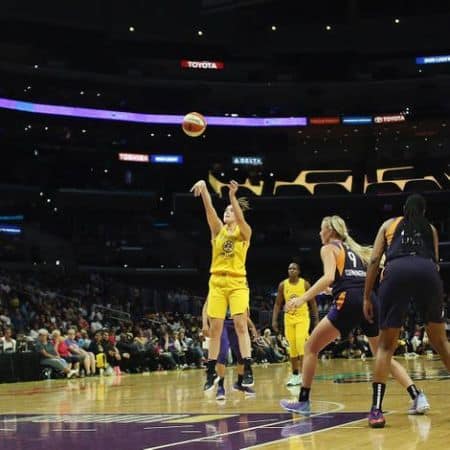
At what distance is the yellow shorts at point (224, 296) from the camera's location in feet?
36.3

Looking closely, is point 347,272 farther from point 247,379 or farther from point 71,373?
point 71,373

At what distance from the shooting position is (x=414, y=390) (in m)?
7.98

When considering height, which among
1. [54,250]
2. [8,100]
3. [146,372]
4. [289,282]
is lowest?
[146,372]

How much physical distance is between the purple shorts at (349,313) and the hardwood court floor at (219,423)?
2.64ft

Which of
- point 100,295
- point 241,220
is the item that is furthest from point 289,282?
point 100,295

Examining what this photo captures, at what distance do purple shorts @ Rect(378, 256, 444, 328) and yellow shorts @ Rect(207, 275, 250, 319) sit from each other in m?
3.92

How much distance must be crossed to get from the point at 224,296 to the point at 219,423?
3406mm

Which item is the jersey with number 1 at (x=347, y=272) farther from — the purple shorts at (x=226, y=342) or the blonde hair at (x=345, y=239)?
the purple shorts at (x=226, y=342)

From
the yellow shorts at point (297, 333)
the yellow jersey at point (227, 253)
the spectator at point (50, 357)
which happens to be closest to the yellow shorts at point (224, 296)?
the yellow jersey at point (227, 253)

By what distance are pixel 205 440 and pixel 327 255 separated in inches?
100

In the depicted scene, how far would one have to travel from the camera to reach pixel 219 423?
7793 mm

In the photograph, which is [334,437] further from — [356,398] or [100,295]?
[100,295]

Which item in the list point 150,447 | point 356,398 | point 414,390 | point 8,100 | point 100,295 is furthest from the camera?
point 8,100

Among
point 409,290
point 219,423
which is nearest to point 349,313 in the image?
point 409,290
